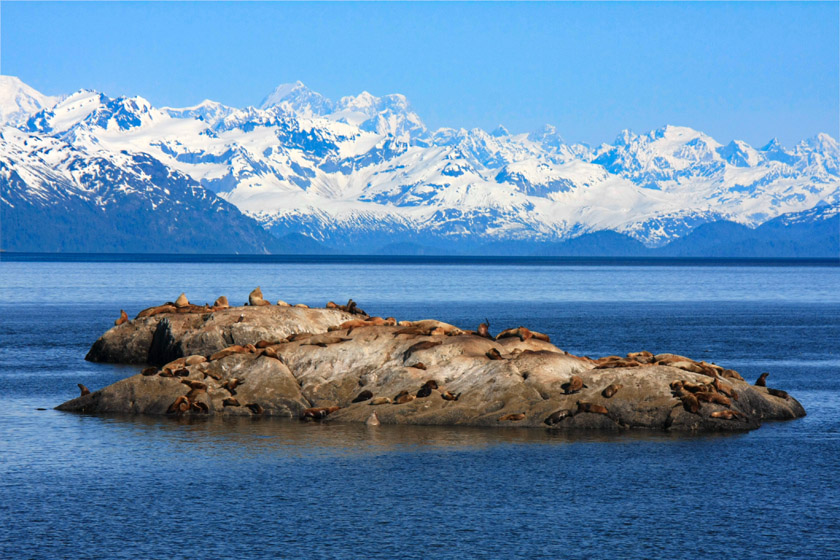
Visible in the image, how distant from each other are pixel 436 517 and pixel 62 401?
23.5 m

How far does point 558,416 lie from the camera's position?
119 feet

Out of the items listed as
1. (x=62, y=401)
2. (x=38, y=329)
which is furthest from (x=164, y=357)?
(x=38, y=329)

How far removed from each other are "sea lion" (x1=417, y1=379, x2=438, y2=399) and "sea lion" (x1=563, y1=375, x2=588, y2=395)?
4.98 m

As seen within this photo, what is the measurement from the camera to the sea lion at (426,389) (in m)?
38.6

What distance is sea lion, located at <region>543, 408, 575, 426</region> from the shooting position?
36281 millimetres

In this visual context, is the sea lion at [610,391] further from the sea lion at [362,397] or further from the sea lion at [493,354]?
the sea lion at [362,397]

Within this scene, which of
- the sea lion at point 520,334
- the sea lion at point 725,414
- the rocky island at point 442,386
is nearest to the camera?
the sea lion at point 725,414

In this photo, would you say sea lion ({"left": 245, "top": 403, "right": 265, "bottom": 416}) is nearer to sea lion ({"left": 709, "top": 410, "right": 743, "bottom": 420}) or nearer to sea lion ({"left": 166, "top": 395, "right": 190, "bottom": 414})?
sea lion ({"left": 166, "top": 395, "right": 190, "bottom": 414})

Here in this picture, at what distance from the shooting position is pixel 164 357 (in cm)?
5534

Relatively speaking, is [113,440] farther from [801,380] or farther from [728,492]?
[801,380]

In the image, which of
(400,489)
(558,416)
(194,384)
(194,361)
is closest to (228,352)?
(194,361)

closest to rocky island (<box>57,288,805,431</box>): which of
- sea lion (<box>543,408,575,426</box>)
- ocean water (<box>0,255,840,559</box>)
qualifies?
sea lion (<box>543,408,575,426</box>)

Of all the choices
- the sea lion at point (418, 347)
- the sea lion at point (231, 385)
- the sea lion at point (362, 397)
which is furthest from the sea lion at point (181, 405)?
the sea lion at point (418, 347)

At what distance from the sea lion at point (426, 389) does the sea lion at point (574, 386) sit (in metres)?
4.98
